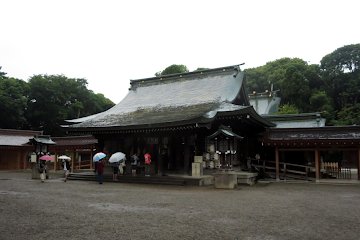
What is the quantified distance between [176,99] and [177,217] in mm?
18274

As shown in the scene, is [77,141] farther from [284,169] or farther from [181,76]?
[284,169]

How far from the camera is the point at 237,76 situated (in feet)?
87.1

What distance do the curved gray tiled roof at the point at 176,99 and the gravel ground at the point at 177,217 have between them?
7.93 metres

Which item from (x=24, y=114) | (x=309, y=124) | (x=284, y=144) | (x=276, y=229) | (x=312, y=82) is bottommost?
(x=276, y=229)

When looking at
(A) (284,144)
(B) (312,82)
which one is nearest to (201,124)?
(A) (284,144)

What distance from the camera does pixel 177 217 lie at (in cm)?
909

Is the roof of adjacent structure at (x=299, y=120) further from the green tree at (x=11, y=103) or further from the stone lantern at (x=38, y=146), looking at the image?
the green tree at (x=11, y=103)

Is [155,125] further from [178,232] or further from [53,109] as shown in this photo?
[53,109]

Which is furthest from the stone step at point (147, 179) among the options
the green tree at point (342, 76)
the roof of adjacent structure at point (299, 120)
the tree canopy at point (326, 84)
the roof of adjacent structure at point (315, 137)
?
the green tree at point (342, 76)

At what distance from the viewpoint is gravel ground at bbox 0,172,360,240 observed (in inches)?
284

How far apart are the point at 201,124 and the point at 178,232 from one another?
11801 millimetres

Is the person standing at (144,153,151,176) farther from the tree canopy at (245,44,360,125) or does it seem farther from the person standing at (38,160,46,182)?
the tree canopy at (245,44,360,125)

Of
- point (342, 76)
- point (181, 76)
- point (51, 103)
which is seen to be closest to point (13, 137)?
point (51, 103)

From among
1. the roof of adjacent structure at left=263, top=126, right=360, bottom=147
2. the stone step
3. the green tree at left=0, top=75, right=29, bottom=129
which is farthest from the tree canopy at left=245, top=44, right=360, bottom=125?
the green tree at left=0, top=75, right=29, bottom=129
